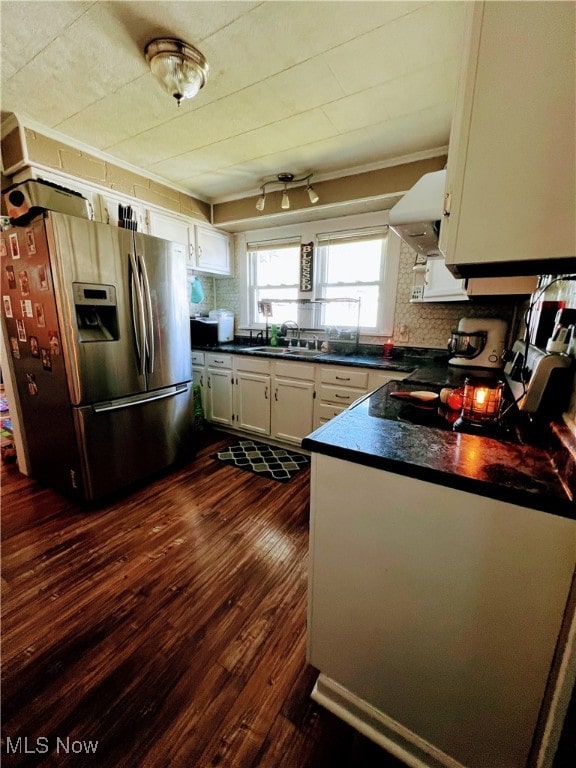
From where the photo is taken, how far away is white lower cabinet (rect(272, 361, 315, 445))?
108 inches

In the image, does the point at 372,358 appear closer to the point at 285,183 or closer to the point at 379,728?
the point at 285,183

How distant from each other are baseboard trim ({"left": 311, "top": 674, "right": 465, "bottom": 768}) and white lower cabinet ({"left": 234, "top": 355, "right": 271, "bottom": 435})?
2.10 meters

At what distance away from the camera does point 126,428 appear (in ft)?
7.28

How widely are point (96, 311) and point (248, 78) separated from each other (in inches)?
64.0

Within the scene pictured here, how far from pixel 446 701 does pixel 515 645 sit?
0.29 m

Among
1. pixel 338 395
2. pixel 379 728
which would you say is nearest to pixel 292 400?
pixel 338 395

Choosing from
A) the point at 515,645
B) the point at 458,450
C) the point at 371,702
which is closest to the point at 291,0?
the point at 458,450

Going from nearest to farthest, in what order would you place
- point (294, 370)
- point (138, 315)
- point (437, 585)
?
point (437, 585)
point (138, 315)
point (294, 370)

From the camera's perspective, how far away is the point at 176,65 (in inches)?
58.4

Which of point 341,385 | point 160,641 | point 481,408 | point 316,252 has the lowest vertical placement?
point 160,641

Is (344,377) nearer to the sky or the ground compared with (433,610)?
nearer to the sky

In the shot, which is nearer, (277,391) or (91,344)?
(91,344)

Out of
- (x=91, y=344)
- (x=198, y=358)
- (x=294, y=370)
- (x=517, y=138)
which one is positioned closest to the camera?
(x=517, y=138)

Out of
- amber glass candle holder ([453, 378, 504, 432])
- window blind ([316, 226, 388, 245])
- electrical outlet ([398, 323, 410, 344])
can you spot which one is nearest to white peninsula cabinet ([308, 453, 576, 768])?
amber glass candle holder ([453, 378, 504, 432])
